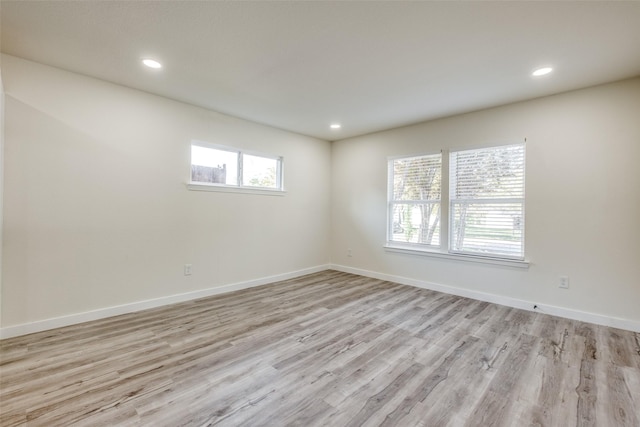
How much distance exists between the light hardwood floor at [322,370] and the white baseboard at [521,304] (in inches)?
5.3

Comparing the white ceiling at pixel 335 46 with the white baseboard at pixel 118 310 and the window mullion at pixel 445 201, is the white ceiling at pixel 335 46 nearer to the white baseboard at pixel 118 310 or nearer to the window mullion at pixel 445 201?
the window mullion at pixel 445 201

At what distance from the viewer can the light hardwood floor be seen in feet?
5.48

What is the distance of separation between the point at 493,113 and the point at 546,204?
1.31 meters

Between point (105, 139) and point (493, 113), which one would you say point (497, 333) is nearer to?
point (493, 113)

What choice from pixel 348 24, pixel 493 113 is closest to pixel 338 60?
pixel 348 24

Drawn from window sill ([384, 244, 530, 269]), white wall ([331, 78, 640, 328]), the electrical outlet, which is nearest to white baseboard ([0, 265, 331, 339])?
window sill ([384, 244, 530, 269])

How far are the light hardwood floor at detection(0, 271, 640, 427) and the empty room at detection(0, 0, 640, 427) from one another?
19mm

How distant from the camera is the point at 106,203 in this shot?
3.04 metres

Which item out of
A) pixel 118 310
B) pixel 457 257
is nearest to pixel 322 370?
pixel 118 310

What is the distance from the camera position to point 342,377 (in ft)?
6.69

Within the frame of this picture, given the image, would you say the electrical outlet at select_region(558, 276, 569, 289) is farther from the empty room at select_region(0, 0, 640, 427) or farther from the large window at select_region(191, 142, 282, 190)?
the large window at select_region(191, 142, 282, 190)

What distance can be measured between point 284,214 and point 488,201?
9.88 ft

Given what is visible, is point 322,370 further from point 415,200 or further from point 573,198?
point 573,198

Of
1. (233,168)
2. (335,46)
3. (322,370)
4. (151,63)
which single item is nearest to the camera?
(322,370)
